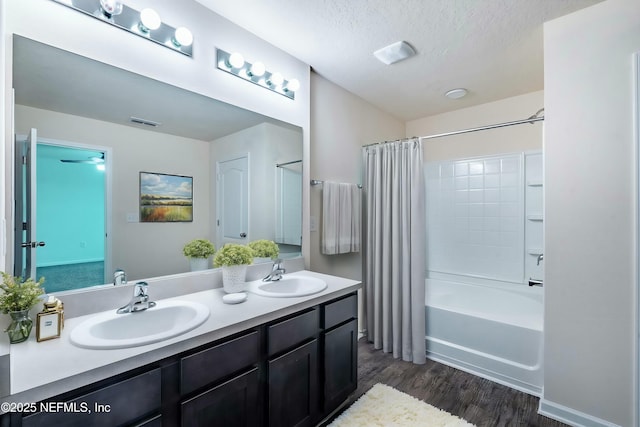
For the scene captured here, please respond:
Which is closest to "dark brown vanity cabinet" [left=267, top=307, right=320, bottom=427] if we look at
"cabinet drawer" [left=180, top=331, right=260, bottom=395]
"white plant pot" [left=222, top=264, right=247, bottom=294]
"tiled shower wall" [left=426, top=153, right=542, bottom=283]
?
"cabinet drawer" [left=180, top=331, right=260, bottom=395]

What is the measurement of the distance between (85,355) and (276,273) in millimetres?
1150

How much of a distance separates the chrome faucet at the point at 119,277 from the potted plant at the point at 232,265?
1.42ft

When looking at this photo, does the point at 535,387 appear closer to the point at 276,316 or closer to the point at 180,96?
the point at 276,316

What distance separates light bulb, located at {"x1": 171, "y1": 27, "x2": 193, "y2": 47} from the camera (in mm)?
1531

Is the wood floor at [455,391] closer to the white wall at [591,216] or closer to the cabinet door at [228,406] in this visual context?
the white wall at [591,216]

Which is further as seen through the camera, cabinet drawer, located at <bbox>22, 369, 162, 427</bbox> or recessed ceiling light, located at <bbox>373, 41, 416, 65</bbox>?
recessed ceiling light, located at <bbox>373, 41, 416, 65</bbox>

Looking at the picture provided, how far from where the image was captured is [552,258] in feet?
5.90

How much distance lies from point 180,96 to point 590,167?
240 centimetres

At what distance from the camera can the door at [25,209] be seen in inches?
44.6

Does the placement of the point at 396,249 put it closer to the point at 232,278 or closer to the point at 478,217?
the point at 478,217

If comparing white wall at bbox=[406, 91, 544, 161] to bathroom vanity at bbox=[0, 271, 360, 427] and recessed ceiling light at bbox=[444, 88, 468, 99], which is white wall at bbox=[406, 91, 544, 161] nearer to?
recessed ceiling light at bbox=[444, 88, 468, 99]

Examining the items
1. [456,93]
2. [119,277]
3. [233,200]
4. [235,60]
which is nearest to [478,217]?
[456,93]

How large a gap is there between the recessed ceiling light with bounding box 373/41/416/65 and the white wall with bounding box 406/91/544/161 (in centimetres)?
148

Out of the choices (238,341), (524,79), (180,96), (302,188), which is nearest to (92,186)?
(180,96)
